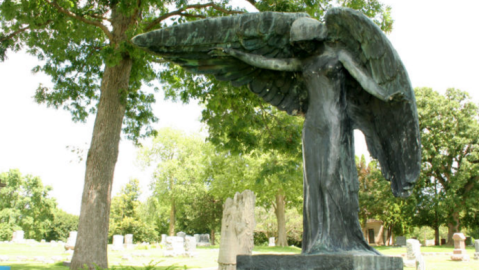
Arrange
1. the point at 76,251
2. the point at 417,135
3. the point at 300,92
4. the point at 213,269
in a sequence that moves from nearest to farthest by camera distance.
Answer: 1. the point at 417,135
2. the point at 300,92
3. the point at 76,251
4. the point at 213,269

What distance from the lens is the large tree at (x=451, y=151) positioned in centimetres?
3378

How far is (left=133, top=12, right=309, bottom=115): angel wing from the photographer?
438 cm

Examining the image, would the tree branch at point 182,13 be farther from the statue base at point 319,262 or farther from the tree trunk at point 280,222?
the tree trunk at point 280,222

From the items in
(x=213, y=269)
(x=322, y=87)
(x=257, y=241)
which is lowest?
(x=257, y=241)

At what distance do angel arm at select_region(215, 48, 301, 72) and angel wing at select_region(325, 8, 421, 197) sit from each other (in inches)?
18.4

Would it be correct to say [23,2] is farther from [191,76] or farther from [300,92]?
[300,92]

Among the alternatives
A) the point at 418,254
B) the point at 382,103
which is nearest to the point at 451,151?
the point at 418,254

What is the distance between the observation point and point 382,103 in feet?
14.4

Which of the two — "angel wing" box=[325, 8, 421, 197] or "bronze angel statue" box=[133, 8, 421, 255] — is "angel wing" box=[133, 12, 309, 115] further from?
"angel wing" box=[325, 8, 421, 197]

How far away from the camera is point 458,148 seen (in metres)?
35.4

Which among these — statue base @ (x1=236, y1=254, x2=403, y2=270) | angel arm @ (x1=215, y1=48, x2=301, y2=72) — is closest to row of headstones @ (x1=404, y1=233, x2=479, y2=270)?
statue base @ (x1=236, y1=254, x2=403, y2=270)

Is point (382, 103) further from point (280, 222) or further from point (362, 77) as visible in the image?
point (280, 222)

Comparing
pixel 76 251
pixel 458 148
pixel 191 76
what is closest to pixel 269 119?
pixel 191 76

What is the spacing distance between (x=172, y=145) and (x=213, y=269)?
31246 millimetres
